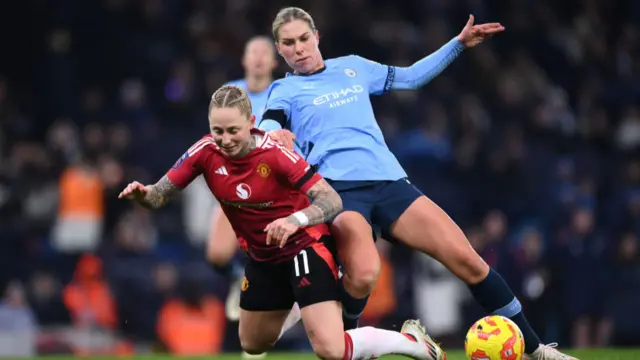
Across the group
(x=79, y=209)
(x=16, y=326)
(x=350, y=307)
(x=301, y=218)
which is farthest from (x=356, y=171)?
(x=79, y=209)

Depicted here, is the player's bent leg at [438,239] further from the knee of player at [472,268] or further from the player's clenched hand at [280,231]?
the player's clenched hand at [280,231]

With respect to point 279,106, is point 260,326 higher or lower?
lower

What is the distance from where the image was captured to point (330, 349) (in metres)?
6.51

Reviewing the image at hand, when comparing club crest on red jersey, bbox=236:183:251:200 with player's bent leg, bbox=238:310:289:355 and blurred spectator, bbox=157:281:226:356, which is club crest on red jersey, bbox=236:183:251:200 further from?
blurred spectator, bbox=157:281:226:356

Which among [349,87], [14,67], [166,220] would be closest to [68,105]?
[14,67]

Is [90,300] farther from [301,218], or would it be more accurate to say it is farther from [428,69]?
[301,218]

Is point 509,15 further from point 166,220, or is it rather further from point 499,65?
point 166,220

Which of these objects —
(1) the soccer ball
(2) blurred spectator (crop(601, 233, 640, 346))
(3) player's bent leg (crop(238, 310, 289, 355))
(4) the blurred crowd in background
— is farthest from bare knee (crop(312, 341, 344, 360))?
(2) blurred spectator (crop(601, 233, 640, 346))

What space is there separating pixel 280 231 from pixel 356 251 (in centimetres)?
95

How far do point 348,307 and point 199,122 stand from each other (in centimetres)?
724

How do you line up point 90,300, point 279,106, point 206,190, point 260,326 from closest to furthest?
point 260,326 → point 279,106 → point 90,300 → point 206,190

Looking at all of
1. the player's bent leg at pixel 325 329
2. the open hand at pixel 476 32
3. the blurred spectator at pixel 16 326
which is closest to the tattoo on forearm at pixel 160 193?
the player's bent leg at pixel 325 329

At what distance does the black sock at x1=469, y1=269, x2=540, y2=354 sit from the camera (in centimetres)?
720

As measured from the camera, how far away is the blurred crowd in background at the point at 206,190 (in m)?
12.9
